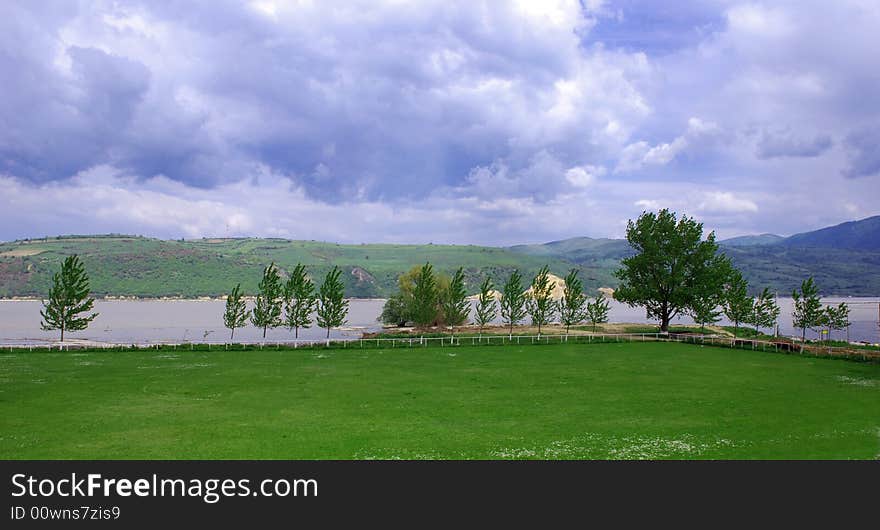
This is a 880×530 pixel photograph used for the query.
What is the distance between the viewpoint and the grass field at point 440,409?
Result: 1998cm

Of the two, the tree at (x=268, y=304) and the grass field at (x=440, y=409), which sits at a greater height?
the tree at (x=268, y=304)

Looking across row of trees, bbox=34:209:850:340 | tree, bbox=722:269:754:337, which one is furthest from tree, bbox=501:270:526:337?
tree, bbox=722:269:754:337

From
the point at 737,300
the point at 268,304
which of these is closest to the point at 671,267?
the point at 737,300

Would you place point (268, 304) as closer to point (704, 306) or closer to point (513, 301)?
point (513, 301)

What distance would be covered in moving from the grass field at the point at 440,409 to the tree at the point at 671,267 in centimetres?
2989

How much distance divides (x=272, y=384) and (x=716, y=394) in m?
26.3

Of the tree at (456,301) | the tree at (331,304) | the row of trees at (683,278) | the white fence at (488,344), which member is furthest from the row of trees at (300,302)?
the row of trees at (683,278)

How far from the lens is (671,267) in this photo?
269 feet

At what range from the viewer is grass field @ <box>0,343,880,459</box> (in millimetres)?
19984

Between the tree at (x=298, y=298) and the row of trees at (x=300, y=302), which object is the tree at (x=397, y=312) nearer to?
the row of trees at (x=300, y=302)

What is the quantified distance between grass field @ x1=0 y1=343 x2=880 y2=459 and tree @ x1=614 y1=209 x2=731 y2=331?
98.0 ft

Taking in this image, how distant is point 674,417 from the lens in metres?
25.5
